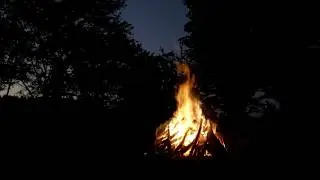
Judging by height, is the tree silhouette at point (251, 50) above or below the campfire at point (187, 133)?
above

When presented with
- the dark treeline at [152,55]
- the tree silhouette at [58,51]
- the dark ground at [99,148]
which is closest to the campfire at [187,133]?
the dark ground at [99,148]


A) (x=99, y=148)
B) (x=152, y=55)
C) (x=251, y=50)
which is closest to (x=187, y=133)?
(x=99, y=148)

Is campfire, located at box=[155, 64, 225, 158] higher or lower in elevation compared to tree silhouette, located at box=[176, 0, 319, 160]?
lower

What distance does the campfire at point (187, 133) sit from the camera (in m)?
9.20

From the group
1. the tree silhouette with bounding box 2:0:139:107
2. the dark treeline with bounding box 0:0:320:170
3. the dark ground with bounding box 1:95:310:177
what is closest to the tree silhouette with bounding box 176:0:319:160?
the dark treeline with bounding box 0:0:320:170

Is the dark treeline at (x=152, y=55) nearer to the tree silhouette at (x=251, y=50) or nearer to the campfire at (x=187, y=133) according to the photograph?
the tree silhouette at (x=251, y=50)

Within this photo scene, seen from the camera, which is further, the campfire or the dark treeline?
the dark treeline

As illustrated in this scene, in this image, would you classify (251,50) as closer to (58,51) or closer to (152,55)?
(152,55)

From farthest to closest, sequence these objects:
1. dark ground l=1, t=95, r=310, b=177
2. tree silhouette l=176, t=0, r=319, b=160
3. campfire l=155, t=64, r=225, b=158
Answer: tree silhouette l=176, t=0, r=319, b=160, campfire l=155, t=64, r=225, b=158, dark ground l=1, t=95, r=310, b=177

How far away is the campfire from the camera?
920 cm

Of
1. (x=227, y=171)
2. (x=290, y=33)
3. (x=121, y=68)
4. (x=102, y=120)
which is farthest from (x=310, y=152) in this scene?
→ (x=121, y=68)

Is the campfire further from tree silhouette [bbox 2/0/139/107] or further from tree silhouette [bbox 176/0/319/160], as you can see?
tree silhouette [bbox 2/0/139/107]

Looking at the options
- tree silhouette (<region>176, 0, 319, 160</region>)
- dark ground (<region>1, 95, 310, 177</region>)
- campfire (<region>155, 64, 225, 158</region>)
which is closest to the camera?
dark ground (<region>1, 95, 310, 177</region>)

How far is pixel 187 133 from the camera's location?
959 centimetres
